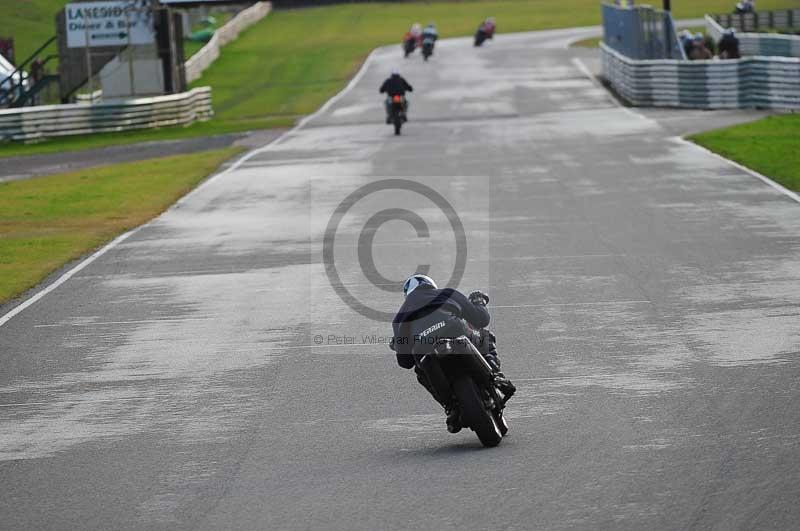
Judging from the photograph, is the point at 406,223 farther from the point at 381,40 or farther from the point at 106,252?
the point at 381,40

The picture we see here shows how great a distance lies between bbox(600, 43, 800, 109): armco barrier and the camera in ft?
120

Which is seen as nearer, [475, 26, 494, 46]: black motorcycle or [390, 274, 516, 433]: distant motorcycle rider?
[390, 274, 516, 433]: distant motorcycle rider

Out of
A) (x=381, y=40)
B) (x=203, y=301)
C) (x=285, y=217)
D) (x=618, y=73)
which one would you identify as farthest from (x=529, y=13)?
(x=203, y=301)

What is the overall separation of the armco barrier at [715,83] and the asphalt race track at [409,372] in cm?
1223

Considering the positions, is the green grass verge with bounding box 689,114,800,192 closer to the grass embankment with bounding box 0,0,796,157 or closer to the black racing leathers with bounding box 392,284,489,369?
the black racing leathers with bounding box 392,284,489,369

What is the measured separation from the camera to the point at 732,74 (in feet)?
127

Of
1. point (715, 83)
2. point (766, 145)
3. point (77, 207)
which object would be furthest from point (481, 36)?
point (77, 207)

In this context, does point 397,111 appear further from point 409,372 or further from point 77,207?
point 409,372

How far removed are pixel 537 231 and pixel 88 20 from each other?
1232 inches

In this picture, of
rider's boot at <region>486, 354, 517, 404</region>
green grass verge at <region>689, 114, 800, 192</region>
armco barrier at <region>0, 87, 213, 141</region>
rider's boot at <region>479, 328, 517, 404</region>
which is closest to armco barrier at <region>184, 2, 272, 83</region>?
armco barrier at <region>0, 87, 213, 141</region>

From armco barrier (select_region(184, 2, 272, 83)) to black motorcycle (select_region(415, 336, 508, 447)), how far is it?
150 ft

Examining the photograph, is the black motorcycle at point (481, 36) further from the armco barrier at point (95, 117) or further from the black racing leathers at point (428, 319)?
the black racing leathers at point (428, 319)

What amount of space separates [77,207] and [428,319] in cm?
1729

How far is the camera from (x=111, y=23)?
4688 centimetres
